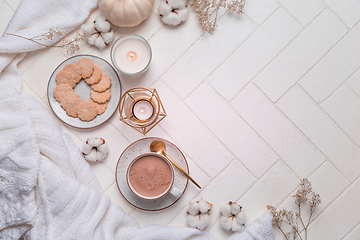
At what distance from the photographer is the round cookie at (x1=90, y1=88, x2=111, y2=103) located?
123cm

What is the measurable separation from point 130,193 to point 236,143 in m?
0.49

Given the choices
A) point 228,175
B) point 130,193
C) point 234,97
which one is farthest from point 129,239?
point 234,97

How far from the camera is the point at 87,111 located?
1.23 meters

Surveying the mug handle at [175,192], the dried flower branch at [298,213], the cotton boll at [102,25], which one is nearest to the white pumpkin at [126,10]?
the cotton boll at [102,25]

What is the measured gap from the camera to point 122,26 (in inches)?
49.7

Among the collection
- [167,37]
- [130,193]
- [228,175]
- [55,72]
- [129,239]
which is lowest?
[129,239]

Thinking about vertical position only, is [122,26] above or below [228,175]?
above

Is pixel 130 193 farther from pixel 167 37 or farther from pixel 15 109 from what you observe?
pixel 167 37

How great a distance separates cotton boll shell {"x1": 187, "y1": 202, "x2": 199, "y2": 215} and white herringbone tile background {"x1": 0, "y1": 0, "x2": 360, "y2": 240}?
0.19 ft

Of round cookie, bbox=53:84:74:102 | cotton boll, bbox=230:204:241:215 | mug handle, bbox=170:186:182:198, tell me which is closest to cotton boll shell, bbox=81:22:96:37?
round cookie, bbox=53:84:74:102

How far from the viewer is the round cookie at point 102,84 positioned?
1.24 meters

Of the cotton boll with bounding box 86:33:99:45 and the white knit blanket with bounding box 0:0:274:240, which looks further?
the cotton boll with bounding box 86:33:99:45

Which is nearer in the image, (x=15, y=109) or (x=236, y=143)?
(x=15, y=109)

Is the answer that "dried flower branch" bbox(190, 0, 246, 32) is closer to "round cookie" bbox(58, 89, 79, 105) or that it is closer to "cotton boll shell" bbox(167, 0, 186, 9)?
"cotton boll shell" bbox(167, 0, 186, 9)
